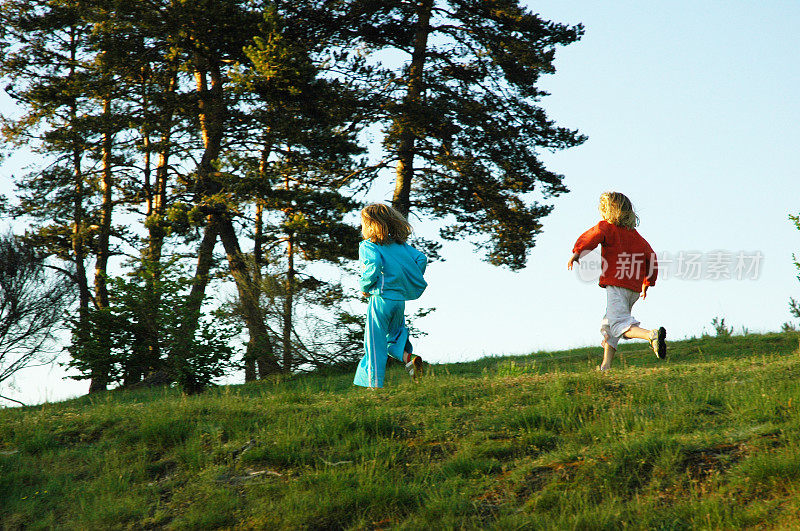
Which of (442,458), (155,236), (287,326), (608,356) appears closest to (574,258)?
(608,356)

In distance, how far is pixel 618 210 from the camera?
8.41m

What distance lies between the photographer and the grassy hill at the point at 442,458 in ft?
14.2

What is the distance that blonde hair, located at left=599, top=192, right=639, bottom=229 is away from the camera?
331 inches

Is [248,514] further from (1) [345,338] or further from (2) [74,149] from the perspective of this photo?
(2) [74,149]

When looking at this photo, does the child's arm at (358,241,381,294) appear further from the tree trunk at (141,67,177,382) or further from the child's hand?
the tree trunk at (141,67,177,382)

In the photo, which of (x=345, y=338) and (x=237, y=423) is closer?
(x=237, y=423)

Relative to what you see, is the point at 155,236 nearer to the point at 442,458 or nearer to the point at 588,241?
the point at 588,241

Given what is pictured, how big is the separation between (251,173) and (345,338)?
507 centimetres

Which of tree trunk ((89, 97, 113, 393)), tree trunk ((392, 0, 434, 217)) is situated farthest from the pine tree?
tree trunk ((89, 97, 113, 393))

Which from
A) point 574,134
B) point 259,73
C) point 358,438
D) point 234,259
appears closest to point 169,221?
point 234,259

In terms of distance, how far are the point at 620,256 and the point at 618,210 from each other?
57 centimetres

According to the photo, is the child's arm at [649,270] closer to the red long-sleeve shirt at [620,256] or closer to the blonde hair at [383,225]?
the red long-sleeve shirt at [620,256]

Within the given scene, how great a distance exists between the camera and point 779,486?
13.8 ft

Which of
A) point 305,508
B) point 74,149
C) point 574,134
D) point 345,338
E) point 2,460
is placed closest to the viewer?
point 305,508
